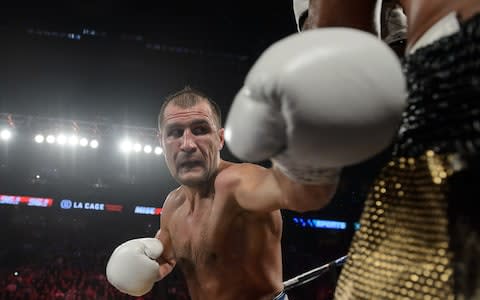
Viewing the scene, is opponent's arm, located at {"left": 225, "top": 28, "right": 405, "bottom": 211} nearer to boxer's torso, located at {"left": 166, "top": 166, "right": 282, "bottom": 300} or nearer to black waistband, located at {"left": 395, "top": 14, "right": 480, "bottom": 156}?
black waistband, located at {"left": 395, "top": 14, "right": 480, "bottom": 156}

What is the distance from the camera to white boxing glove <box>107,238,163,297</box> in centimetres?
188

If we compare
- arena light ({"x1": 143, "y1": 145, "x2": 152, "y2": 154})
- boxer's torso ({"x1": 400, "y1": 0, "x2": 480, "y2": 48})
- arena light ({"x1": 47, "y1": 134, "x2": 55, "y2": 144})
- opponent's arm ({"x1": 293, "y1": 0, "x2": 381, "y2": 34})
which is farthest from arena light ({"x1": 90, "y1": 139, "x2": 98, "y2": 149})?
boxer's torso ({"x1": 400, "y1": 0, "x2": 480, "y2": 48})

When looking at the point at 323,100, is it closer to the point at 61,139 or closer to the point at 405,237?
the point at 405,237

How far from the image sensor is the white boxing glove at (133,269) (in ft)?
6.15

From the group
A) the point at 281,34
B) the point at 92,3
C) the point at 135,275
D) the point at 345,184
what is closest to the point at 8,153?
the point at 92,3

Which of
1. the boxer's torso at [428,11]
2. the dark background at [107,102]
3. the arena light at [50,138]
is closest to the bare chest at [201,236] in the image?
the boxer's torso at [428,11]

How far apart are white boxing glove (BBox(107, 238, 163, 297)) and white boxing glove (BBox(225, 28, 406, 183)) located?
1.46 metres

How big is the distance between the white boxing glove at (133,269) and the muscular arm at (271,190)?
21.1 inches

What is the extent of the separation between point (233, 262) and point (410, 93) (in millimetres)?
1283

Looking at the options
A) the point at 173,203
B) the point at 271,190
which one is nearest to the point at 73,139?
the point at 173,203

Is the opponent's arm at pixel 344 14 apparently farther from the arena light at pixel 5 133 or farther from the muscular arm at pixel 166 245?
the arena light at pixel 5 133

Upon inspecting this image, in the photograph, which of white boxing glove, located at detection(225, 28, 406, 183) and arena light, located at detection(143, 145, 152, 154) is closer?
white boxing glove, located at detection(225, 28, 406, 183)

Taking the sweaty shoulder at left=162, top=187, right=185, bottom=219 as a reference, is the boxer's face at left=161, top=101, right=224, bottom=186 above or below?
above

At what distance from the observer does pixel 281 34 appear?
7.24 meters
